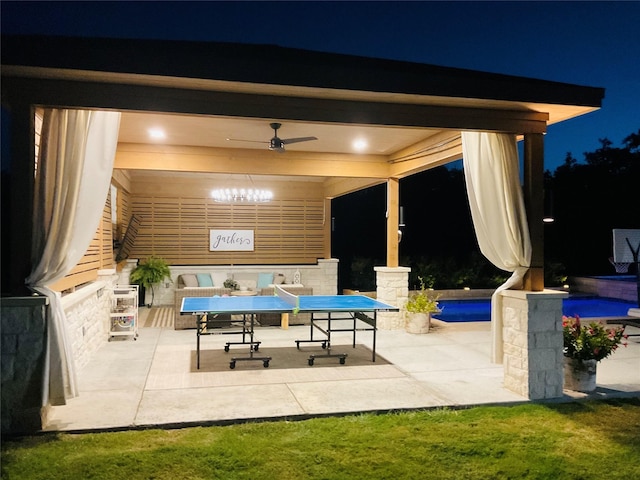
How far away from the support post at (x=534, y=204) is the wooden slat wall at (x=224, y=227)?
10.1m

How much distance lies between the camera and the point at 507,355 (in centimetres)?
601

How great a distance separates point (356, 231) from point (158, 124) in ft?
46.8

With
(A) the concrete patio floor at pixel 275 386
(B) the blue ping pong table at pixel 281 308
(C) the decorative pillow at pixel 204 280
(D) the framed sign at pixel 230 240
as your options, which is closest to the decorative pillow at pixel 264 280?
(D) the framed sign at pixel 230 240

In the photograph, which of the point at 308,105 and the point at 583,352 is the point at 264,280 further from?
the point at 583,352

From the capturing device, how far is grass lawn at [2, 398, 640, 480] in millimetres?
3832

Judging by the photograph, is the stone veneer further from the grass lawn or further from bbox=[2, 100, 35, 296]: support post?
the grass lawn

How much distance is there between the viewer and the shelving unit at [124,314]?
8923 mm

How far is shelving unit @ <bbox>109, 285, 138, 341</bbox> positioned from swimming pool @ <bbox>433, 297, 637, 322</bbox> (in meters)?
7.69

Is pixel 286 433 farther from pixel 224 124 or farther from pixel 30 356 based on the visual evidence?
pixel 224 124

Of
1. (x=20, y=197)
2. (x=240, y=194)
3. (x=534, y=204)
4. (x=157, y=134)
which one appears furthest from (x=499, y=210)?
(x=240, y=194)

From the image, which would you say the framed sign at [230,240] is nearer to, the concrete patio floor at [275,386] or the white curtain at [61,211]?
the concrete patio floor at [275,386]

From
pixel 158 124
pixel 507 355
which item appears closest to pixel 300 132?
pixel 158 124

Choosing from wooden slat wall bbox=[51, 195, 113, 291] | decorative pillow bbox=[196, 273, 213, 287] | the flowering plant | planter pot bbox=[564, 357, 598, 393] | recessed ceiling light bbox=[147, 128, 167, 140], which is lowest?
planter pot bbox=[564, 357, 598, 393]

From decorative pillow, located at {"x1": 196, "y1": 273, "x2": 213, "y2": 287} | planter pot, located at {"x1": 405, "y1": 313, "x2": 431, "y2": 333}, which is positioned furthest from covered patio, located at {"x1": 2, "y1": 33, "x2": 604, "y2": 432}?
decorative pillow, located at {"x1": 196, "y1": 273, "x2": 213, "y2": 287}
